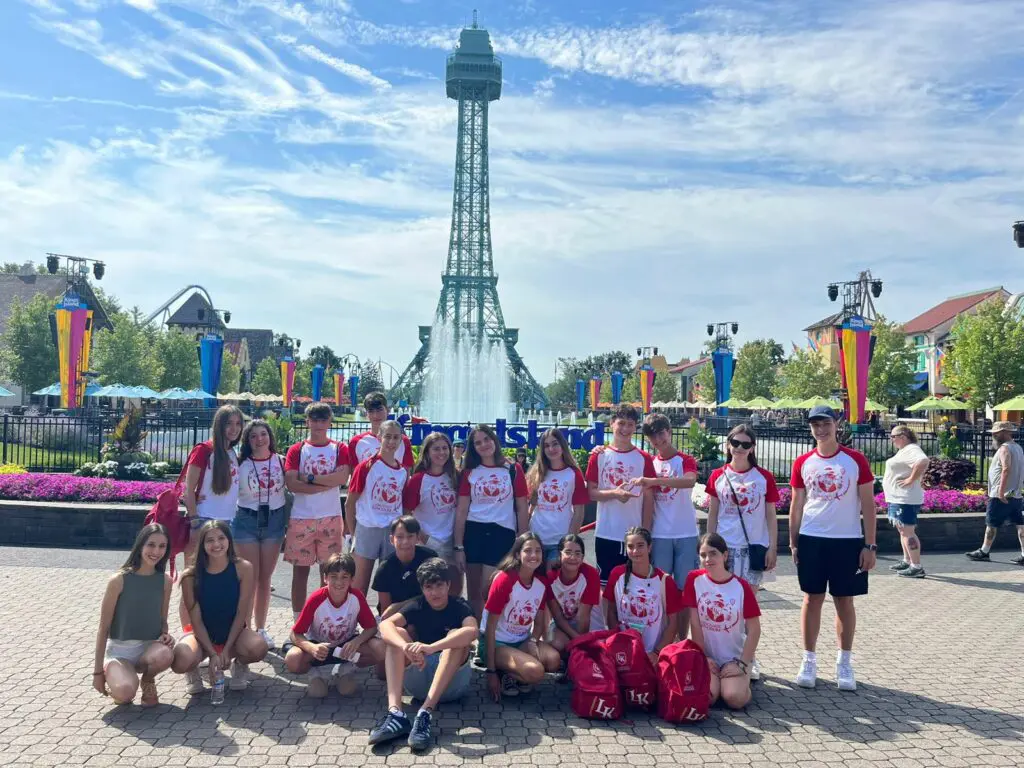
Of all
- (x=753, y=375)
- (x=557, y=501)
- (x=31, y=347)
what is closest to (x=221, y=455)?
(x=557, y=501)

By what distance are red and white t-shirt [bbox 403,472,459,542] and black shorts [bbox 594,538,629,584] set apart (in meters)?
1.16

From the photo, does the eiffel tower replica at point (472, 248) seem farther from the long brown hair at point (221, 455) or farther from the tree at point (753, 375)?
the long brown hair at point (221, 455)

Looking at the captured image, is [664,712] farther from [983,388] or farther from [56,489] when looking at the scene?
[983,388]

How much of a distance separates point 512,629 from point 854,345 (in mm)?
13228

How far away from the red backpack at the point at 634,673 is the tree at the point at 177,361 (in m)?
55.0

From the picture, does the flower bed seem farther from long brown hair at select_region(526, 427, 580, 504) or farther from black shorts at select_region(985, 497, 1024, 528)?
black shorts at select_region(985, 497, 1024, 528)

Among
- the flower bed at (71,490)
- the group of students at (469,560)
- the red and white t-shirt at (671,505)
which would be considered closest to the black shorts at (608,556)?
the group of students at (469,560)

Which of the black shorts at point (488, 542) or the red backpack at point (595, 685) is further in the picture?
the black shorts at point (488, 542)

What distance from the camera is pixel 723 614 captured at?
5.20m

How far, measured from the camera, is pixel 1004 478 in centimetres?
978

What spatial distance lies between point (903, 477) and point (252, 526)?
732 cm

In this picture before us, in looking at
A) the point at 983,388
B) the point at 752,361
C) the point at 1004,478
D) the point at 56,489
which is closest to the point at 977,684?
the point at 1004,478

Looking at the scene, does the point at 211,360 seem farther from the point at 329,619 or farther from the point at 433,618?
the point at 433,618

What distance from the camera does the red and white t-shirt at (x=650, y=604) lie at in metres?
5.41
